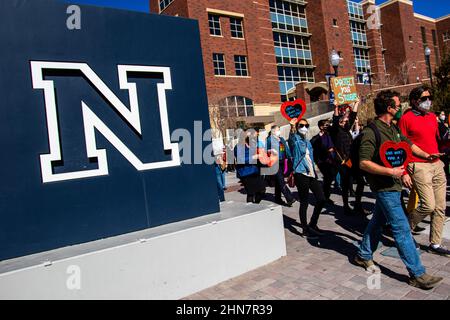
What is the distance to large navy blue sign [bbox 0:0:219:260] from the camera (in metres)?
3.06

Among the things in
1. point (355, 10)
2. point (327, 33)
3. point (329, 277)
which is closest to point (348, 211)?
point (329, 277)

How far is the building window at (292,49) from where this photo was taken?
36188mm

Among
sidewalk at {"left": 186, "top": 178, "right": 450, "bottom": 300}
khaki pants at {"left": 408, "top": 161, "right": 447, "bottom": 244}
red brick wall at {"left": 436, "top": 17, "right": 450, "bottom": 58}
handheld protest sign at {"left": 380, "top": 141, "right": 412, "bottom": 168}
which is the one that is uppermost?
red brick wall at {"left": 436, "top": 17, "right": 450, "bottom": 58}

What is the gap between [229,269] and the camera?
12.7ft

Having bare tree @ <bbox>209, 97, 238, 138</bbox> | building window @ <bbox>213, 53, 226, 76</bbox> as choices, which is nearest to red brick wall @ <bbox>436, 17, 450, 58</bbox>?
building window @ <bbox>213, 53, 226, 76</bbox>

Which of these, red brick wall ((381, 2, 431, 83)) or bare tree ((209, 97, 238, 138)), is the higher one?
red brick wall ((381, 2, 431, 83))

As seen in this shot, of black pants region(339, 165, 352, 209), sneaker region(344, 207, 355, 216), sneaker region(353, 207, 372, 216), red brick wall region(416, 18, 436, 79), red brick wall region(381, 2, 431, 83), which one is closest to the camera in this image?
sneaker region(353, 207, 372, 216)

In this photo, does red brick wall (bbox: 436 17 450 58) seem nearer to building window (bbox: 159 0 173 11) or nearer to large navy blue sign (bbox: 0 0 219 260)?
building window (bbox: 159 0 173 11)

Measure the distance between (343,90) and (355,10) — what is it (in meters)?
37.9

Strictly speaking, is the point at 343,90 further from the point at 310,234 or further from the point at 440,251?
the point at 440,251

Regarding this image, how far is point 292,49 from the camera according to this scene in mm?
38219

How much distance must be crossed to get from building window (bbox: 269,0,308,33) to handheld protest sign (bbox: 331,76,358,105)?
2434cm

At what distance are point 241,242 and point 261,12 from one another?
34274mm
